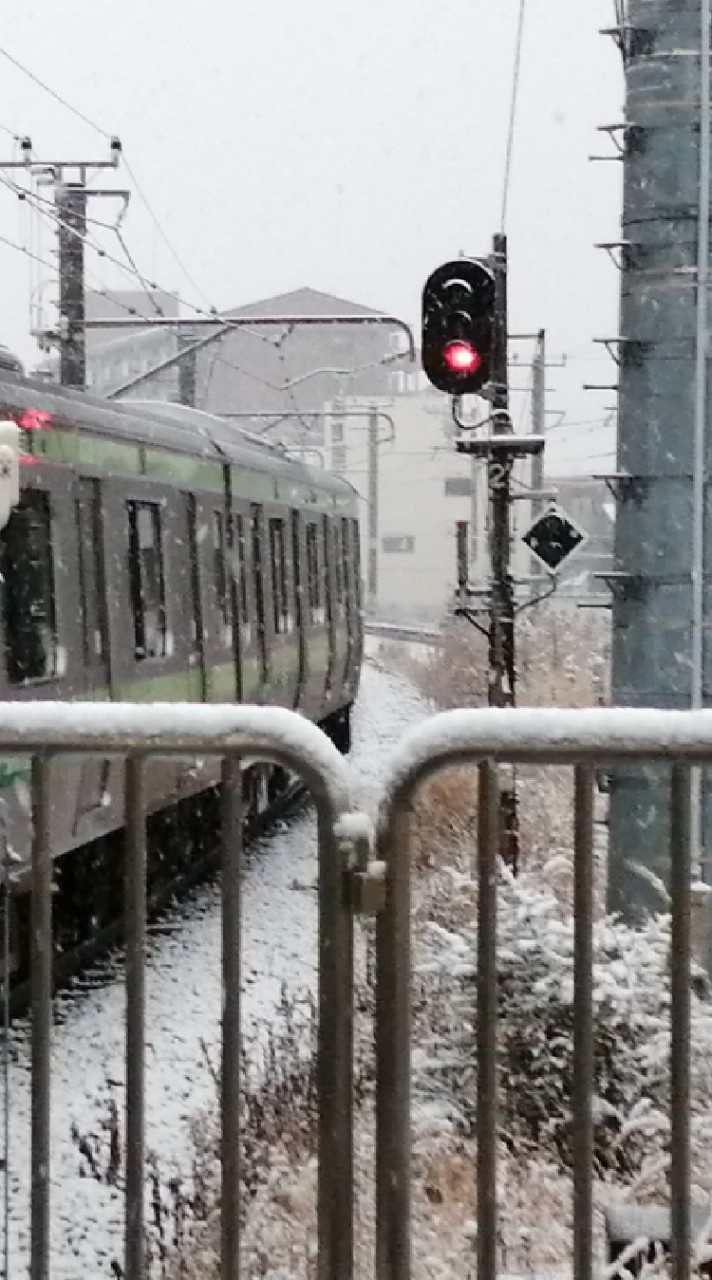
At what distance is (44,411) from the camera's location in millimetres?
9047

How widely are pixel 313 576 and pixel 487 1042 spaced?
1459 cm

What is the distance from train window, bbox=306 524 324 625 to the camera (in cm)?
1783

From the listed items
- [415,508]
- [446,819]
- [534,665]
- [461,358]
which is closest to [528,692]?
[534,665]

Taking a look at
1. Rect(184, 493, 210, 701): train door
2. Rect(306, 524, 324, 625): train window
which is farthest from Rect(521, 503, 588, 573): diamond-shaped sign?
Rect(306, 524, 324, 625): train window

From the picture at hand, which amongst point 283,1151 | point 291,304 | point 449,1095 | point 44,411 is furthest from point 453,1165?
point 291,304

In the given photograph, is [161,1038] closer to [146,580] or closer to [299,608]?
[146,580]

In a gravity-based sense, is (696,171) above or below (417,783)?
above

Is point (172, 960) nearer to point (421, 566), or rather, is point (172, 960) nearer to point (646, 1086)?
point (646, 1086)

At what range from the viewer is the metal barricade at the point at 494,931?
3.57 metres

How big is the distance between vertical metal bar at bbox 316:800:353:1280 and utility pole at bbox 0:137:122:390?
1635cm

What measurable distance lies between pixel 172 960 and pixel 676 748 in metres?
1.31

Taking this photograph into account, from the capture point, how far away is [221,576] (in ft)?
42.9

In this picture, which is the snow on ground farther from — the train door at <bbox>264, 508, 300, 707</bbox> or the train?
the train door at <bbox>264, 508, 300, 707</bbox>

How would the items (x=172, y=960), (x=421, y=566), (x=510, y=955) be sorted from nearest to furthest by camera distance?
1. (x=172, y=960)
2. (x=510, y=955)
3. (x=421, y=566)
